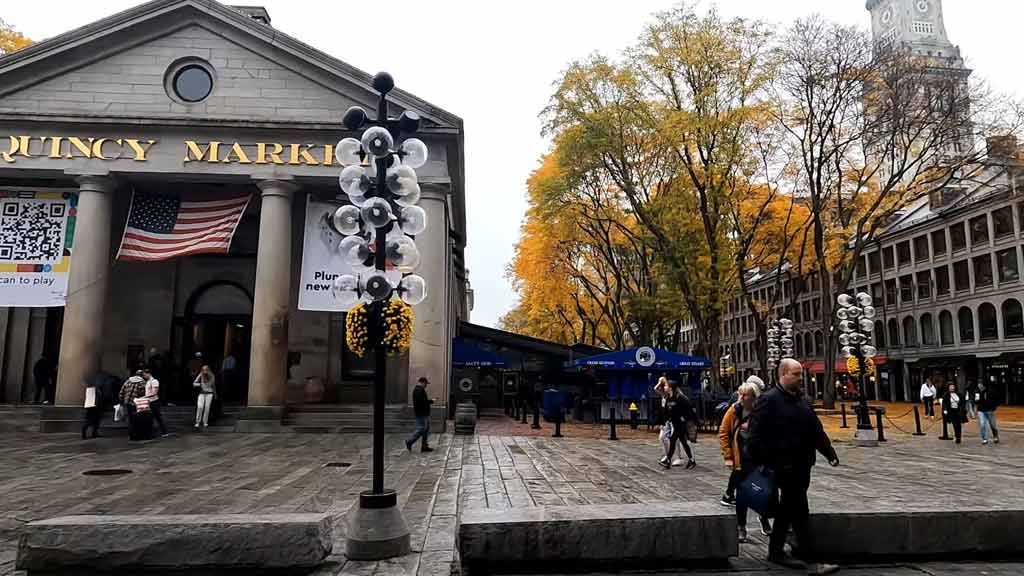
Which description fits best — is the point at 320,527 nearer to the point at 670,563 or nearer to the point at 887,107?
the point at 670,563

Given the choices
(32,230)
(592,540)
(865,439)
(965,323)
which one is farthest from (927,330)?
(32,230)

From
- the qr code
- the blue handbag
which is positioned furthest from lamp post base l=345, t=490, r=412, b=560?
the qr code

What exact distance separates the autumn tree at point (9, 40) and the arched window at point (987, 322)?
181ft

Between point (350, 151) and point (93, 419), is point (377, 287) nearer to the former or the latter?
point (350, 151)

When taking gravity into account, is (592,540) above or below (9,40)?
below

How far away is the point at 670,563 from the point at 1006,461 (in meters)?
12.9

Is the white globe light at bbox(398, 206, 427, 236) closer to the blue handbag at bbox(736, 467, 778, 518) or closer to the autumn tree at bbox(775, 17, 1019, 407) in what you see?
the blue handbag at bbox(736, 467, 778, 518)

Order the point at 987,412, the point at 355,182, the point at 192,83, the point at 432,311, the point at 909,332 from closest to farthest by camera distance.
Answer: the point at 355,182
the point at 987,412
the point at 432,311
the point at 192,83
the point at 909,332

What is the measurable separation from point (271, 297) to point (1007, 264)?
43906 millimetres

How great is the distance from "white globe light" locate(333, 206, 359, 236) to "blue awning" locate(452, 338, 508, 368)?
68.3ft

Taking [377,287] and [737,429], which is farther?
[737,429]

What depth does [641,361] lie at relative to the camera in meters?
22.3

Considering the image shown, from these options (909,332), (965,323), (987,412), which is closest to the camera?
(987,412)

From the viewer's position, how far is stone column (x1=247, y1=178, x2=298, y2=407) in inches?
725
